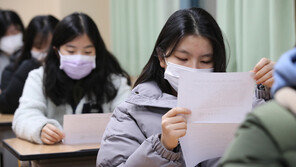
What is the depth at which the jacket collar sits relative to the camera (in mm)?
1636

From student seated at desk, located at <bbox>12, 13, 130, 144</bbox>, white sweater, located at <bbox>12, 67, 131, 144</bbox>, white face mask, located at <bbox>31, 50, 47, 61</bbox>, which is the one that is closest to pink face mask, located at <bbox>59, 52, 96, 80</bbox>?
student seated at desk, located at <bbox>12, 13, 130, 144</bbox>

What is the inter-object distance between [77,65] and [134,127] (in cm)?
120

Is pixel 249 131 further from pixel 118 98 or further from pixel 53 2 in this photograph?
pixel 53 2

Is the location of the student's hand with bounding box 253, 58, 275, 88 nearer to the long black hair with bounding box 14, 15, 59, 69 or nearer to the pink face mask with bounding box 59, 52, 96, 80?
the pink face mask with bounding box 59, 52, 96, 80

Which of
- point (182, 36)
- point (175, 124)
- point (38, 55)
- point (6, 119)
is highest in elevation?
point (182, 36)

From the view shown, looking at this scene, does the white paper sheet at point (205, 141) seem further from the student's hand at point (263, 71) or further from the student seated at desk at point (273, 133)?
the student seated at desk at point (273, 133)

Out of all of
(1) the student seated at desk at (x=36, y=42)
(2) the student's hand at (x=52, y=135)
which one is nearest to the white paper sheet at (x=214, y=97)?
(2) the student's hand at (x=52, y=135)

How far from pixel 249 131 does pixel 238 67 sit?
2022mm

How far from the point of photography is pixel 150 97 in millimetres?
1688

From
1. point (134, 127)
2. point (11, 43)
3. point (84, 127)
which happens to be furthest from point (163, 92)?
point (11, 43)

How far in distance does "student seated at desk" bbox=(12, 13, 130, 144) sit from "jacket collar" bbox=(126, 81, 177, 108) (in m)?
1.08

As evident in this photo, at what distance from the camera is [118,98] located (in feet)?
9.41

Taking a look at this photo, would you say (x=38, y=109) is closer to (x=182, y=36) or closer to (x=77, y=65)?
(x=77, y=65)

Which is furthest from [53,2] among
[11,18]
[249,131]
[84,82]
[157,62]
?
[249,131]
